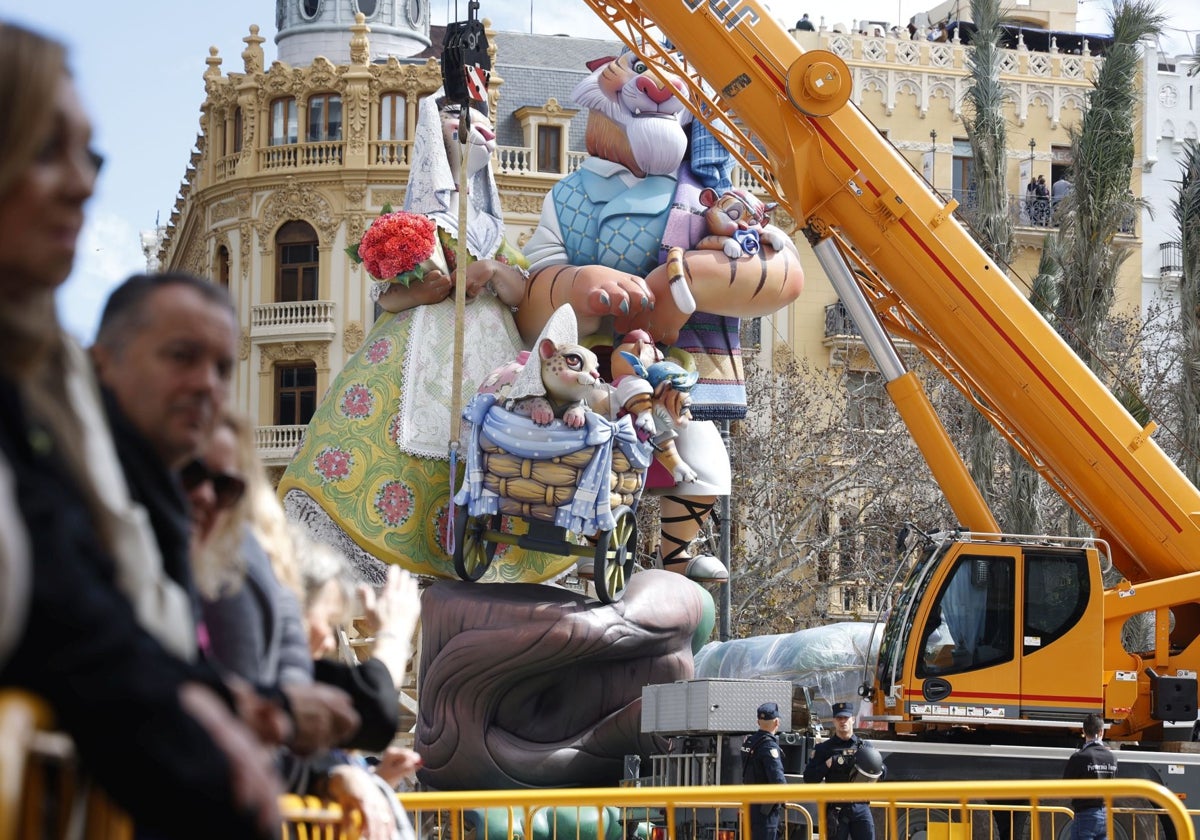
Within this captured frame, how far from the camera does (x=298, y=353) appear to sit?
104 feet

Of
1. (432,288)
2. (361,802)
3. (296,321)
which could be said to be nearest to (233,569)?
(361,802)

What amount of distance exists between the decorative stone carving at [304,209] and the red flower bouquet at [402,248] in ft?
65.9

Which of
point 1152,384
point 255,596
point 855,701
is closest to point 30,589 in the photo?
point 255,596

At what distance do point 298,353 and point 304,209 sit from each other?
8.38 feet

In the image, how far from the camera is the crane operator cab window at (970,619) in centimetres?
1073

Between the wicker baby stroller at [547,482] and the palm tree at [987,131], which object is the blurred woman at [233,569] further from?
the palm tree at [987,131]

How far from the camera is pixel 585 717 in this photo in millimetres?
12102

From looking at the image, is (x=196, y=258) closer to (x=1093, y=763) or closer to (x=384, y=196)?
(x=384, y=196)

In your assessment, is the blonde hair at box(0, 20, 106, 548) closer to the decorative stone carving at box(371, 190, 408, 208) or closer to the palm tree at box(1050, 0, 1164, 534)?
the palm tree at box(1050, 0, 1164, 534)

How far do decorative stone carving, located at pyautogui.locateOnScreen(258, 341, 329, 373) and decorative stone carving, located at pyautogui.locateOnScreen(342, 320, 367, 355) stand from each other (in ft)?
1.13

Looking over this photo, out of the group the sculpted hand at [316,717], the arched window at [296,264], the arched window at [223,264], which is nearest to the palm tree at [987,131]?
the arched window at [296,264]

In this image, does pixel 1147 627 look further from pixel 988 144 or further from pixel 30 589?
pixel 30 589

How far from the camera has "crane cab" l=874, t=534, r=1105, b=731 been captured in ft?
35.0

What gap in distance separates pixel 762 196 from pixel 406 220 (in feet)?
73.7
